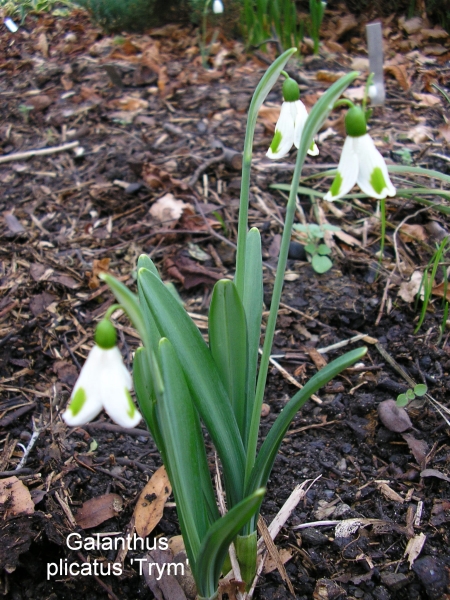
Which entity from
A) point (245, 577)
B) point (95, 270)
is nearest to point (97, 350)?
point (245, 577)

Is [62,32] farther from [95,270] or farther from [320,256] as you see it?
[320,256]

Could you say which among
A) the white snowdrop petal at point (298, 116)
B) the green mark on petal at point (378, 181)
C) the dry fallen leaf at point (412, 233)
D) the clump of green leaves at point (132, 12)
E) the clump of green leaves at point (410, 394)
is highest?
the clump of green leaves at point (132, 12)

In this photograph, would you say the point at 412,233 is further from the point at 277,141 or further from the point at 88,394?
the point at 88,394

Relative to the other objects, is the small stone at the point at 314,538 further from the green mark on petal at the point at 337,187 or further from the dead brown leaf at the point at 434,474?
the green mark on petal at the point at 337,187

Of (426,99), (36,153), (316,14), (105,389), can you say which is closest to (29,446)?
(105,389)

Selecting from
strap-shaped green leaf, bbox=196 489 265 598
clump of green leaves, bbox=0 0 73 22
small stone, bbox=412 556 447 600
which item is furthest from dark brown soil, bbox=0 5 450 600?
strap-shaped green leaf, bbox=196 489 265 598

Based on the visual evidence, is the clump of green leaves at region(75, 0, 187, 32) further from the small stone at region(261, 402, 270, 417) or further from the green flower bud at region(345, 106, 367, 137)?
the green flower bud at region(345, 106, 367, 137)

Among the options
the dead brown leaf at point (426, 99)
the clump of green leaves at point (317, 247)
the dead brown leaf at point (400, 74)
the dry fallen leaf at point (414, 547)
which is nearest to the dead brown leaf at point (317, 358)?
the clump of green leaves at point (317, 247)

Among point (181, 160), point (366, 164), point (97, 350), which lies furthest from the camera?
point (181, 160)
